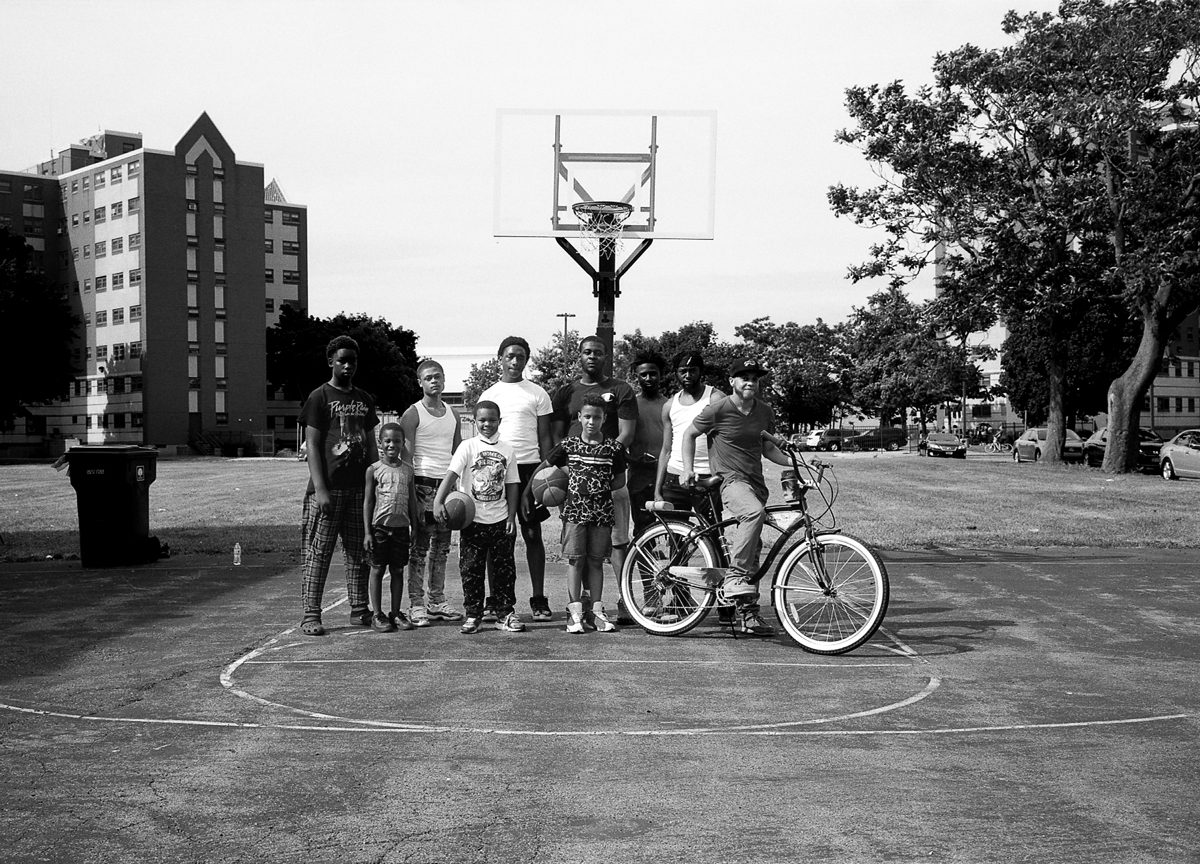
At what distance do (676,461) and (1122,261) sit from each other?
26574 millimetres

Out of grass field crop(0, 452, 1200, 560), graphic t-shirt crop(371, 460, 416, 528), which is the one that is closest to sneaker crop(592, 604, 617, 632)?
graphic t-shirt crop(371, 460, 416, 528)

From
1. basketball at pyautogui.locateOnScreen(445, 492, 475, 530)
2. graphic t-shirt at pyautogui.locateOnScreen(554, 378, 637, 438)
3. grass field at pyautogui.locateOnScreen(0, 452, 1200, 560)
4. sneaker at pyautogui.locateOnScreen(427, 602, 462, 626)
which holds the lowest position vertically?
grass field at pyautogui.locateOnScreen(0, 452, 1200, 560)

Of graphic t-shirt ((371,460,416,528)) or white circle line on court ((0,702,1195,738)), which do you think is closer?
white circle line on court ((0,702,1195,738))

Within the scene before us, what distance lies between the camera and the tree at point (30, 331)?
187 ft

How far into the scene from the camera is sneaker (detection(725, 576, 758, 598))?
8266mm

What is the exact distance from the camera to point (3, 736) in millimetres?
5645

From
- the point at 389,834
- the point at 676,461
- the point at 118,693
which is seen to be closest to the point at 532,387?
the point at 676,461

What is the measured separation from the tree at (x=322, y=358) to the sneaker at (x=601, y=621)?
74677mm

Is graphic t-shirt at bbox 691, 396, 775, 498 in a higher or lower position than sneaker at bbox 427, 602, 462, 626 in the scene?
higher

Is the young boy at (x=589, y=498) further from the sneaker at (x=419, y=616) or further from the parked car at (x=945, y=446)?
the parked car at (x=945, y=446)

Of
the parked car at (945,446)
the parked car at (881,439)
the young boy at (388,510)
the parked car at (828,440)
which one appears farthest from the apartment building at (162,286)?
the young boy at (388,510)

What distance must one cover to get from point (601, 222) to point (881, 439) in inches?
3013

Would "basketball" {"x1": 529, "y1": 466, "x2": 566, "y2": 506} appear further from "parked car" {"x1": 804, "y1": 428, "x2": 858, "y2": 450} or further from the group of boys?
"parked car" {"x1": 804, "y1": 428, "x2": 858, "y2": 450}

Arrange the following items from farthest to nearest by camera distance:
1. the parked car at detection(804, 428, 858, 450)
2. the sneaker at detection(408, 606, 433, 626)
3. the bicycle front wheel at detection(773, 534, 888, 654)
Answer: the parked car at detection(804, 428, 858, 450) → the sneaker at detection(408, 606, 433, 626) → the bicycle front wheel at detection(773, 534, 888, 654)
